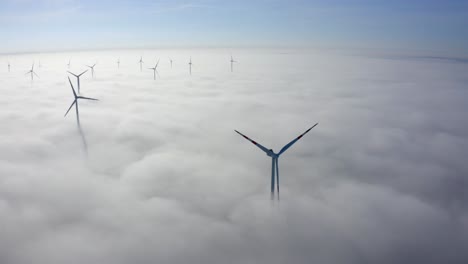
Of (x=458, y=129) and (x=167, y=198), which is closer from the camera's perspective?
(x=167, y=198)

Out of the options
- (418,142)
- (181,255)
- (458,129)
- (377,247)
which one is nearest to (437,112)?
(458,129)

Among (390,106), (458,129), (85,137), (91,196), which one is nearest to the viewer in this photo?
(91,196)

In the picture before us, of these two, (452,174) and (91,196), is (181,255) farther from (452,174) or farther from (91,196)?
(452,174)

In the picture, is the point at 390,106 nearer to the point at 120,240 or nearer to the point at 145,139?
the point at 145,139

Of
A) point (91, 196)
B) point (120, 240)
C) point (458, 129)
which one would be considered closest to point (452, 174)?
point (458, 129)

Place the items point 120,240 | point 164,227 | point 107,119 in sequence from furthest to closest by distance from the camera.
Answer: point 107,119
point 164,227
point 120,240

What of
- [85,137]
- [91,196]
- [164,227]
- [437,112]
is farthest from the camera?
[437,112]

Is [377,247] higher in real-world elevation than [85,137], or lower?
lower

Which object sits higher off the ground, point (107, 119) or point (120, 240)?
point (107, 119)

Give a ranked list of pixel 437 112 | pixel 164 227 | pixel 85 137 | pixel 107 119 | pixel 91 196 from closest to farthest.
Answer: pixel 164 227, pixel 91 196, pixel 85 137, pixel 107 119, pixel 437 112
